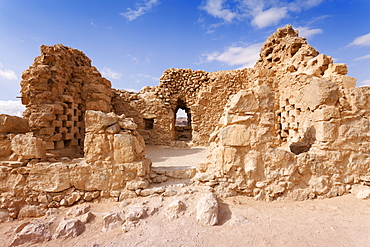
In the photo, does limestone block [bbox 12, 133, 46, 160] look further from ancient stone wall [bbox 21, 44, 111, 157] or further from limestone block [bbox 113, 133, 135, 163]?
ancient stone wall [bbox 21, 44, 111, 157]

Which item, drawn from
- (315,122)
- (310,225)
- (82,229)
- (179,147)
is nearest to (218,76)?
(179,147)

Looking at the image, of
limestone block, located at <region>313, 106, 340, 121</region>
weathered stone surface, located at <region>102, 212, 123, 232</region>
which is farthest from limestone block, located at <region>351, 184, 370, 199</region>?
weathered stone surface, located at <region>102, 212, 123, 232</region>

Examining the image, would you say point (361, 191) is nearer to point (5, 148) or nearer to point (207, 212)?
point (207, 212)

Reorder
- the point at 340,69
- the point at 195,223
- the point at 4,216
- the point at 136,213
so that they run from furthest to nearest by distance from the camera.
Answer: the point at 340,69 → the point at 4,216 → the point at 136,213 → the point at 195,223

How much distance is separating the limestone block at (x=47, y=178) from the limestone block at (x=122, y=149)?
3.59ft

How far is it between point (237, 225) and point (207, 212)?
50 cm

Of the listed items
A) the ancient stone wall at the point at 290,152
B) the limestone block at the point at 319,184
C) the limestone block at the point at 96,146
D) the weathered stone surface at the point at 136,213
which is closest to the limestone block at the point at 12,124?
the limestone block at the point at 96,146

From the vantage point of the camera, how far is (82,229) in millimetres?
2824

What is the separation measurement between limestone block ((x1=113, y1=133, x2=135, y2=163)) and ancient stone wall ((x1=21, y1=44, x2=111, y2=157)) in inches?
164

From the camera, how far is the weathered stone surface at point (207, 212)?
2.79m

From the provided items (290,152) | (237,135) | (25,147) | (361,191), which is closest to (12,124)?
(25,147)

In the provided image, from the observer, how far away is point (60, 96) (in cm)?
680

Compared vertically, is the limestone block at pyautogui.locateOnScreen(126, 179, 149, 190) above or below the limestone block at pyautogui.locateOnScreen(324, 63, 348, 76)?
below

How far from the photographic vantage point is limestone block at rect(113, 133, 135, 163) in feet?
11.7
